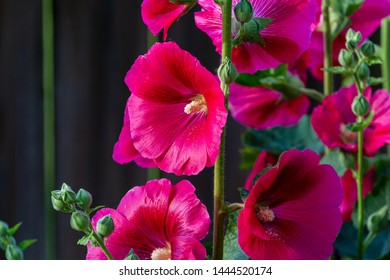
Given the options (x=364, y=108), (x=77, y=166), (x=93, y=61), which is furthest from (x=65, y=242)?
(x=364, y=108)

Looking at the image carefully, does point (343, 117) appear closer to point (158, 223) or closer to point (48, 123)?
point (158, 223)

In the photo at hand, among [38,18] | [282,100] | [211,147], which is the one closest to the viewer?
[211,147]

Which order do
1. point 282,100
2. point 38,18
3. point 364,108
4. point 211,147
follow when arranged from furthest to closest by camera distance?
point 38,18, point 282,100, point 364,108, point 211,147

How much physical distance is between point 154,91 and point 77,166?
726 mm

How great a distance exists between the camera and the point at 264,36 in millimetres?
529

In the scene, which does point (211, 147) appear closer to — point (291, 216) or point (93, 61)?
point (291, 216)

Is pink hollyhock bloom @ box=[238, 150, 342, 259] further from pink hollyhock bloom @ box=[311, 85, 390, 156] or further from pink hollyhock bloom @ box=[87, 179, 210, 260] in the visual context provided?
pink hollyhock bloom @ box=[311, 85, 390, 156]

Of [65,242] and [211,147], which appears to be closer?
[211,147]

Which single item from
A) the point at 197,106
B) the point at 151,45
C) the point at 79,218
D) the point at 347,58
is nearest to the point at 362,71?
the point at 347,58

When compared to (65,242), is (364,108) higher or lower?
higher

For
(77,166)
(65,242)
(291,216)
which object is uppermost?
(291,216)

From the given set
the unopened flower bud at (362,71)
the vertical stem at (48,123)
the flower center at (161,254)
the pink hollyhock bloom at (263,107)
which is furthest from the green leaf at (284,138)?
the vertical stem at (48,123)

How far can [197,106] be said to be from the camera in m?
0.52

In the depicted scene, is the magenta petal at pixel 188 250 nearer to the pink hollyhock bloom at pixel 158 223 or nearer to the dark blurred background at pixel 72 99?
the pink hollyhock bloom at pixel 158 223
